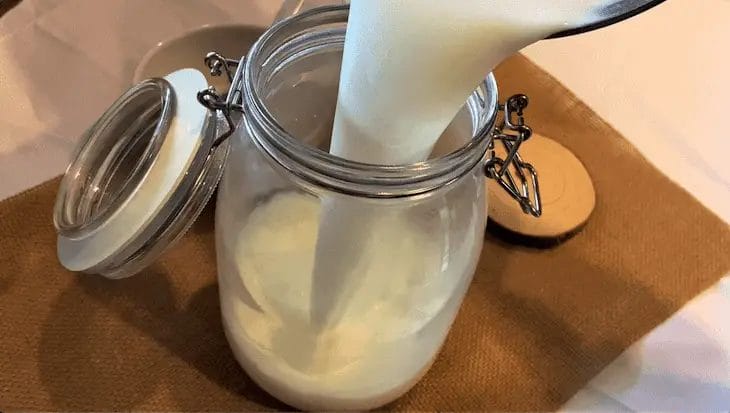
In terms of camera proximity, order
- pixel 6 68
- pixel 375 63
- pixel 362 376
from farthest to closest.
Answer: pixel 6 68 < pixel 362 376 < pixel 375 63

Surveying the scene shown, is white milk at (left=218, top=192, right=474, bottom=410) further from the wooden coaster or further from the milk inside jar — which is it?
the wooden coaster

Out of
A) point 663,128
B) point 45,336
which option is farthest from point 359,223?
point 663,128

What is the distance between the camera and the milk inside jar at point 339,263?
292mm

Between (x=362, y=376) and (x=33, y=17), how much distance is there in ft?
1.18

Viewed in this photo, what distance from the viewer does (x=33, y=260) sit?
1.29 feet

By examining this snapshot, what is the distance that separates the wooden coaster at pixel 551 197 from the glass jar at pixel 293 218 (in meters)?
0.10

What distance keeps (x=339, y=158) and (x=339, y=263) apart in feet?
0.20

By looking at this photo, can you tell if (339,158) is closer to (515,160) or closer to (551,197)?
(515,160)

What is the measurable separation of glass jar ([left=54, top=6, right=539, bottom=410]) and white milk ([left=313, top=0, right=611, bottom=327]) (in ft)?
0.05

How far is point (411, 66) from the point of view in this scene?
23 cm

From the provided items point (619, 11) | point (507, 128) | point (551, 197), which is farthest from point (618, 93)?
point (619, 11)

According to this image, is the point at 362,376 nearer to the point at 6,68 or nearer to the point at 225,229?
the point at 225,229

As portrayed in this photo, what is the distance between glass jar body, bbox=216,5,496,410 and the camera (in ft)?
1.02

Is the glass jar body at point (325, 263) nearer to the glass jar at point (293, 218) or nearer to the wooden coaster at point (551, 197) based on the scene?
the glass jar at point (293, 218)
